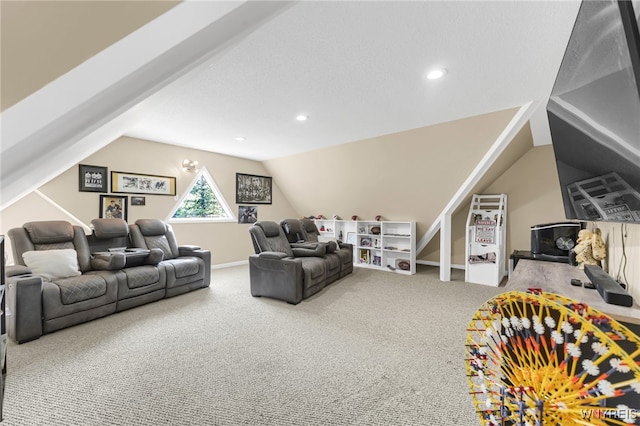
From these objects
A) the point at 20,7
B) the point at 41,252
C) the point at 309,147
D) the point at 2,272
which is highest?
the point at 309,147

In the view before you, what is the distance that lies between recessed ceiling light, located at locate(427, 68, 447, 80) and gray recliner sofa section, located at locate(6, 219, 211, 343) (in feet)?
12.5

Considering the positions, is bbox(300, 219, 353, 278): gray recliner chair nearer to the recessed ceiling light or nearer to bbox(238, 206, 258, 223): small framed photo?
bbox(238, 206, 258, 223): small framed photo

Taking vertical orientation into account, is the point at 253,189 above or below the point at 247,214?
above

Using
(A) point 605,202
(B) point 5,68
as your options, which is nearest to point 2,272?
(B) point 5,68

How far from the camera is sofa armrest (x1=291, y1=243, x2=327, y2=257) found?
4184mm

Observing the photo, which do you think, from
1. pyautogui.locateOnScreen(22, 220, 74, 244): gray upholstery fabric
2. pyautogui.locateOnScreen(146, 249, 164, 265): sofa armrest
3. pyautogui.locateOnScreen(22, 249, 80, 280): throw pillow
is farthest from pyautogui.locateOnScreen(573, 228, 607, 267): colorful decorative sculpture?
pyautogui.locateOnScreen(22, 220, 74, 244): gray upholstery fabric

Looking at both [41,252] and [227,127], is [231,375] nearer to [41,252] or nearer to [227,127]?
[41,252]

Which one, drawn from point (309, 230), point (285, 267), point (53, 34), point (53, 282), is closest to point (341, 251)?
point (309, 230)

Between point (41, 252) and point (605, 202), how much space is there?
4785 millimetres

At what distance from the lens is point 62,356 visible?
7.07 ft

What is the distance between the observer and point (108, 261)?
3178mm

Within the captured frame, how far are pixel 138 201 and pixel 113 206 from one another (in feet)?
1.15

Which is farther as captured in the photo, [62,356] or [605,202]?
[62,356]

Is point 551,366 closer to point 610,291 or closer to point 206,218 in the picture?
point 610,291
